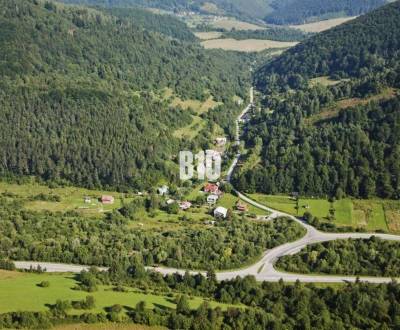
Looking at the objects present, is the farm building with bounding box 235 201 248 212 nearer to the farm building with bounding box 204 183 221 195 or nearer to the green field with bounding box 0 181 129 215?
the farm building with bounding box 204 183 221 195

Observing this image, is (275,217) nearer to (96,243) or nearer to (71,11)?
(96,243)

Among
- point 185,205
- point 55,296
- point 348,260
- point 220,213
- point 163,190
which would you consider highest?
point 163,190

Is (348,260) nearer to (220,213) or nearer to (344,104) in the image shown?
(220,213)

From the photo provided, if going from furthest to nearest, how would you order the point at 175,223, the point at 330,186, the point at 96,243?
the point at 330,186
the point at 175,223
the point at 96,243

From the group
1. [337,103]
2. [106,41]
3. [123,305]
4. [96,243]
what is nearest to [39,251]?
[96,243]

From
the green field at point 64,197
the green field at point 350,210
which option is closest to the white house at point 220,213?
the green field at point 350,210

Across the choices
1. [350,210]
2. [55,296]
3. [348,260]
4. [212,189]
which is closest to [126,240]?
[55,296]

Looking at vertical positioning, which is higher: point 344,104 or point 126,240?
point 344,104
